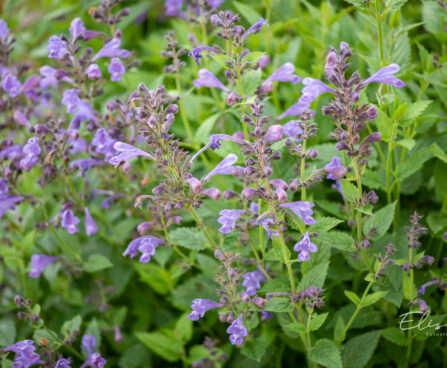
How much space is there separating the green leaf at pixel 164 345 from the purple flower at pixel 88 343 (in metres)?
0.32

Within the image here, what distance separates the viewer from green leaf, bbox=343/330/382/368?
2.62 metres

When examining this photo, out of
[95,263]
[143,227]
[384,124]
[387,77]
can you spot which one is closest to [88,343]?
[95,263]

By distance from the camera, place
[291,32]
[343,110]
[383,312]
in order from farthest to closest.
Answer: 1. [291,32]
2. [383,312]
3. [343,110]

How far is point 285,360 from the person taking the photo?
333 cm

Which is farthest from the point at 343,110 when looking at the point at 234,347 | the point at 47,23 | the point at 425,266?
the point at 47,23

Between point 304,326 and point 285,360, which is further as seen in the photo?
point 285,360

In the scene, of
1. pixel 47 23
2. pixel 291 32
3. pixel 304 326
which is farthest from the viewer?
pixel 47 23

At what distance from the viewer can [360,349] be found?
8.75ft

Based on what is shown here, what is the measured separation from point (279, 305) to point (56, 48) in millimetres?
2045

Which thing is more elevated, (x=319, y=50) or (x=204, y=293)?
(x=319, y=50)

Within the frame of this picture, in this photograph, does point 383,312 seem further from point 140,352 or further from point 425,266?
point 140,352

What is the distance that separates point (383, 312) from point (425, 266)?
412mm

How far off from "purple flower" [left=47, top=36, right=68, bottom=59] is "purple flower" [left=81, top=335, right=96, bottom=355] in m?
1.78

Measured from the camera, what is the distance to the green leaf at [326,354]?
2299 mm
